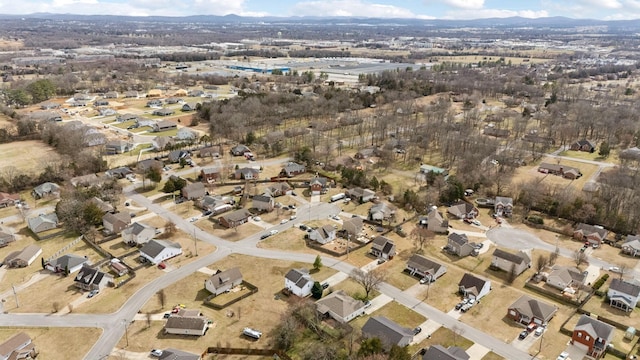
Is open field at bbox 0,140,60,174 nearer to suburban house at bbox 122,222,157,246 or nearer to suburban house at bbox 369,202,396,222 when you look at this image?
suburban house at bbox 122,222,157,246

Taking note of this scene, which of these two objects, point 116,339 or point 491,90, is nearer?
point 116,339

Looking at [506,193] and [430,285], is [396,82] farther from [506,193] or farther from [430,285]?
[430,285]

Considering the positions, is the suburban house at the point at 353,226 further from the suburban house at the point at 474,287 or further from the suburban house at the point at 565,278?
the suburban house at the point at 565,278

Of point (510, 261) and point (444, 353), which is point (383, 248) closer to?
point (510, 261)

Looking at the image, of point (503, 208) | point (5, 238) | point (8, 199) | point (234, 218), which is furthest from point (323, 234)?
point (8, 199)

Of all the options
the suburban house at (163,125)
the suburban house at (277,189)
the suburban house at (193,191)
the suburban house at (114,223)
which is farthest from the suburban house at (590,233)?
the suburban house at (163,125)

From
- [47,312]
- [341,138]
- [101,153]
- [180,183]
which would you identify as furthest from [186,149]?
[47,312]

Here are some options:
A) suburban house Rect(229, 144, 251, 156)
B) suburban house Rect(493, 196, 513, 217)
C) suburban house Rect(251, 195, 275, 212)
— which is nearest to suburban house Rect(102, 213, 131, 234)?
suburban house Rect(251, 195, 275, 212)
